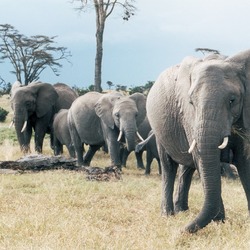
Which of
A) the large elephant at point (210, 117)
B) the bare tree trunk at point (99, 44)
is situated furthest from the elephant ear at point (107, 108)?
the bare tree trunk at point (99, 44)

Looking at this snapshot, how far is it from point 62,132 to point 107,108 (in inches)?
145

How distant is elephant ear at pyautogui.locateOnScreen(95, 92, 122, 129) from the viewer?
12.1 meters

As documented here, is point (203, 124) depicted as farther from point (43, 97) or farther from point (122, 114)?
point (43, 97)

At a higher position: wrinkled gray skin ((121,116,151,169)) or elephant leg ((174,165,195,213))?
elephant leg ((174,165,195,213))

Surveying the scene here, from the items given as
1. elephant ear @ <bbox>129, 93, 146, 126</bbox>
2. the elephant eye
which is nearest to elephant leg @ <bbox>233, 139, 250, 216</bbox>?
the elephant eye

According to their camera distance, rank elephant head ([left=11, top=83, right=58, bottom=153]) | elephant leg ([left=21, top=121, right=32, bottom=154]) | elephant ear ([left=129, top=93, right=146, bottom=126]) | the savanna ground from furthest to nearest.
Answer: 1. elephant leg ([left=21, top=121, right=32, bottom=154])
2. elephant head ([left=11, top=83, right=58, bottom=153])
3. elephant ear ([left=129, top=93, right=146, bottom=126])
4. the savanna ground

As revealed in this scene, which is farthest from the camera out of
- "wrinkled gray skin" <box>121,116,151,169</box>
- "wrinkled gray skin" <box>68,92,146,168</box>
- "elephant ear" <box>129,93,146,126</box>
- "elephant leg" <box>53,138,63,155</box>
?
"elephant leg" <box>53,138,63,155</box>

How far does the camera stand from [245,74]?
5.56m

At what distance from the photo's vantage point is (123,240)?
17.2 feet

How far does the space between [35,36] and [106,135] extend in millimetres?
30479

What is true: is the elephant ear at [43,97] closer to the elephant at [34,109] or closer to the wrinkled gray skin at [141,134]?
the elephant at [34,109]

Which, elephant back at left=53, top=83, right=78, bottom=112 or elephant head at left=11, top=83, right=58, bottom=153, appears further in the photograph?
elephant back at left=53, top=83, right=78, bottom=112

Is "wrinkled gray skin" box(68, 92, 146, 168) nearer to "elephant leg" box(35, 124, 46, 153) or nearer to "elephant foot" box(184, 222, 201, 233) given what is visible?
"elephant leg" box(35, 124, 46, 153)

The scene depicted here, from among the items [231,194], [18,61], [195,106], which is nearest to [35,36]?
[18,61]
